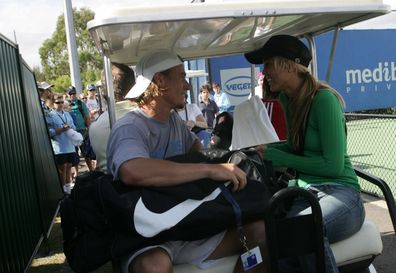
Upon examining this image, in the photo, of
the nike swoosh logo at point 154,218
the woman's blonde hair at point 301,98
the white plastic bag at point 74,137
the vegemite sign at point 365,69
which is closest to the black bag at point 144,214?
the nike swoosh logo at point 154,218

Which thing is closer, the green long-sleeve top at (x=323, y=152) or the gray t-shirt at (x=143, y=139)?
→ the gray t-shirt at (x=143, y=139)

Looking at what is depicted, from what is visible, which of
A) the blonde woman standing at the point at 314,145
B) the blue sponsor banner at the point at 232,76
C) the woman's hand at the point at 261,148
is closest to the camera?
the blonde woman standing at the point at 314,145

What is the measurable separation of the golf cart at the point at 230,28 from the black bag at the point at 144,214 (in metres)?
0.24

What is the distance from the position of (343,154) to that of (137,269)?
1171 mm

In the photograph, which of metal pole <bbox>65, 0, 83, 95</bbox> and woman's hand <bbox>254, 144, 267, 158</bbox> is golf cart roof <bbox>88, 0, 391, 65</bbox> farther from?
metal pole <bbox>65, 0, 83, 95</bbox>

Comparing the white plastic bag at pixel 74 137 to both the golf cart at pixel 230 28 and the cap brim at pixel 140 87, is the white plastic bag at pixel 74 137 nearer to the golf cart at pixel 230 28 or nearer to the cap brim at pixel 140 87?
the golf cart at pixel 230 28

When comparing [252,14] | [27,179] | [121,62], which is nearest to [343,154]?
[252,14]

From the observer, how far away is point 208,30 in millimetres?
2490

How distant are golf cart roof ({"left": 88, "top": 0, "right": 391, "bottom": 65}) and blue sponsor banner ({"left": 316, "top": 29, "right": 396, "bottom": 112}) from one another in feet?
46.0

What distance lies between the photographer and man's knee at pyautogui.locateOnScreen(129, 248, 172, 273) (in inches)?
73.4

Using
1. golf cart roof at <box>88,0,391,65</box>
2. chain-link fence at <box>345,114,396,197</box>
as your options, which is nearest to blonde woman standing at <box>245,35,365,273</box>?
golf cart roof at <box>88,0,391,65</box>

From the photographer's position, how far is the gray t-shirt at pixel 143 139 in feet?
6.61

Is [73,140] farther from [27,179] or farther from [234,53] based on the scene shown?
[234,53]

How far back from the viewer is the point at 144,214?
1848 mm
